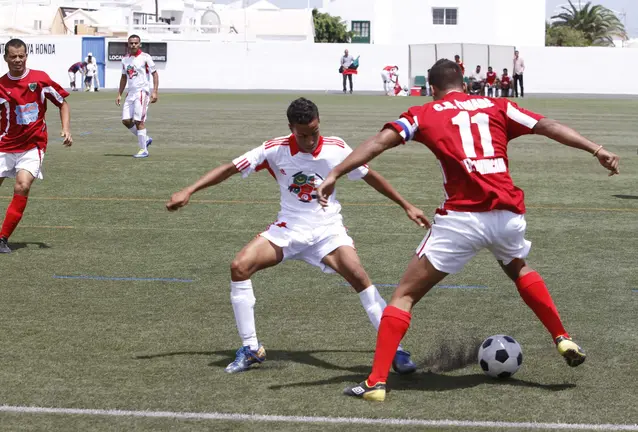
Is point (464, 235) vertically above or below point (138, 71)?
below

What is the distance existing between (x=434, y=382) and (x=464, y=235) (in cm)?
100

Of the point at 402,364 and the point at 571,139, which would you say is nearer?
the point at 571,139

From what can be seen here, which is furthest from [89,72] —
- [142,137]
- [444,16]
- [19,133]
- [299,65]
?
[19,133]

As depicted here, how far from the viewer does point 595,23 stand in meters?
102

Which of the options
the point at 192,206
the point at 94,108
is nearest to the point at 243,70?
the point at 94,108

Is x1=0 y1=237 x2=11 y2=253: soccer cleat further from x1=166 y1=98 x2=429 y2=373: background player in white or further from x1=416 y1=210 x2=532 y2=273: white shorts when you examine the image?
x1=416 y1=210 x2=532 y2=273: white shorts

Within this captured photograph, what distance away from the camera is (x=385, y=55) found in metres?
66.4

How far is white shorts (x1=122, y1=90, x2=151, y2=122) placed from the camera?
794 inches

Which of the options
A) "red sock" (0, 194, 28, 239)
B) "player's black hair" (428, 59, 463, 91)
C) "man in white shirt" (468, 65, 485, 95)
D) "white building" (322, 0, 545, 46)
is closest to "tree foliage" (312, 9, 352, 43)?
"white building" (322, 0, 545, 46)

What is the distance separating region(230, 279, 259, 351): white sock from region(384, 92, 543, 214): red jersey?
140 centimetres

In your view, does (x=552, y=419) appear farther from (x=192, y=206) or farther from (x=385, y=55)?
(x=385, y=55)

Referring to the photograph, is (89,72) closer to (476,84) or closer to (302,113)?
(476,84)

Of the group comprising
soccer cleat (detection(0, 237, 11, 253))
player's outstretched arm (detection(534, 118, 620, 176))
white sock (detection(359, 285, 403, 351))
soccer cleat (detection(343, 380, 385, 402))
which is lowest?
soccer cleat (detection(343, 380, 385, 402))

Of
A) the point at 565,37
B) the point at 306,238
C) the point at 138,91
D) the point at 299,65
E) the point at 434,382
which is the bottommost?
the point at 434,382
